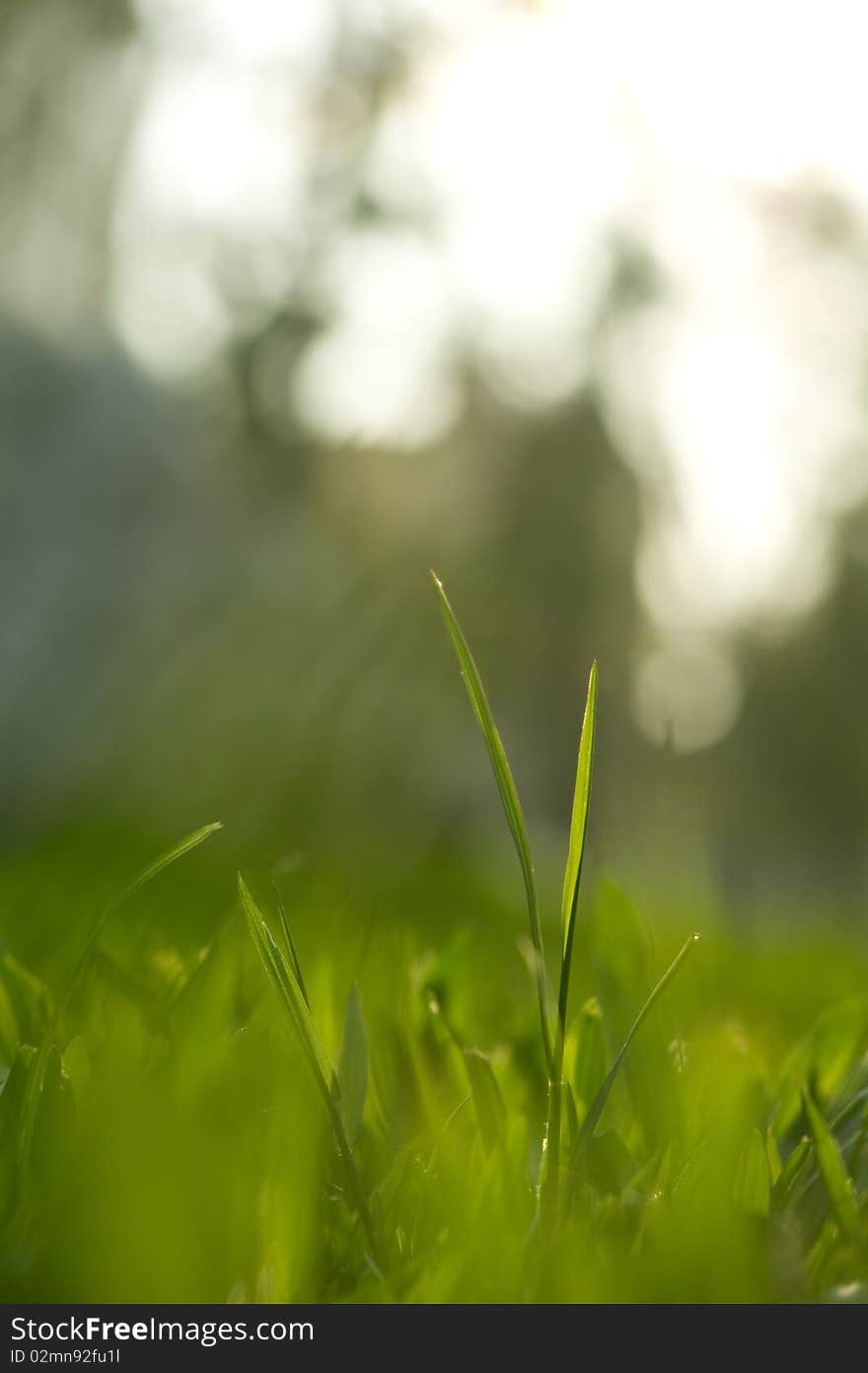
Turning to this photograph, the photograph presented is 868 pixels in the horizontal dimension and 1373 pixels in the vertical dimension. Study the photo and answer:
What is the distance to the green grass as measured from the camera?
293mm

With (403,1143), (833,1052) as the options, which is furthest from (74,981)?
(833,1052)

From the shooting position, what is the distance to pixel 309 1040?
1.23 feet

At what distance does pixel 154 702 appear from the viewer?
5031 mm

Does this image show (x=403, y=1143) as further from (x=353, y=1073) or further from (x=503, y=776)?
(x=503, y=776)

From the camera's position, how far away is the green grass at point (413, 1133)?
0.29m

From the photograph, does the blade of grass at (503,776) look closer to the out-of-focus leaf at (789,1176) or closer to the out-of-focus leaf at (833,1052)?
the out-of-focus leaf at (789,1176)

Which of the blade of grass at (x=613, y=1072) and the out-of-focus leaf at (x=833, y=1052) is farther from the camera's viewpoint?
the out-of-focus leaf at (x=833, y=1052)

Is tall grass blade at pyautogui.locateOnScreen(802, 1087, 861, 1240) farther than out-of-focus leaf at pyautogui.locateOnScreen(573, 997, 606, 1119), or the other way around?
out-of-focus leaf at pyautogui.locateOnScreen(573, 997, 606, 1119)

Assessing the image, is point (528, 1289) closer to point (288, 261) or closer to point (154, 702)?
point (154, 702)

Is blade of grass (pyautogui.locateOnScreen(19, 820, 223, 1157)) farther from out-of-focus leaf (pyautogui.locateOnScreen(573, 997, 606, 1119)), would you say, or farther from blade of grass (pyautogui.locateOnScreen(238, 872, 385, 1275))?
out-of-focus leaf (pyautogui.locateOnScreen(573, 997, 606, 1119))

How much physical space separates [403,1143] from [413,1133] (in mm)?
17

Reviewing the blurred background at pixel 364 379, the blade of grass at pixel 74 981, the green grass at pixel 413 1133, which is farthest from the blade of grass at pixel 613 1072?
the blurred background at pixel 364 379

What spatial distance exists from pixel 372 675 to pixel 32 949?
5168 mm

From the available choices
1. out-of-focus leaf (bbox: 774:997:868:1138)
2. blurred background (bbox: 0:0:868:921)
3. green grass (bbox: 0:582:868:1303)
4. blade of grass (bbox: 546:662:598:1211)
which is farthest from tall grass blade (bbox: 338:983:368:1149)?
blurred background (bbox: 0:0:868:921)
